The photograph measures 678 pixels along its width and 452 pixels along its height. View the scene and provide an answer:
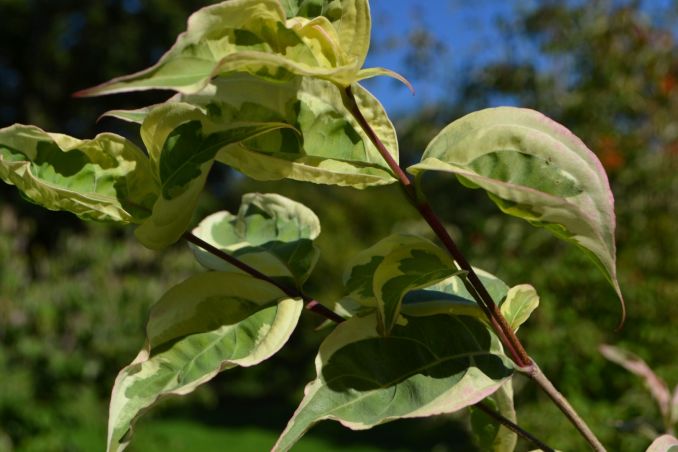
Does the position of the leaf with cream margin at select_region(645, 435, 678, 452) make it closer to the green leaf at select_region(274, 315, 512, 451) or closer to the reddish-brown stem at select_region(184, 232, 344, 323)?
the green leaf at select_region(274, 315, 512, 451)

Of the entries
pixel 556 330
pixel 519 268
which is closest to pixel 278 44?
pixel 556 330

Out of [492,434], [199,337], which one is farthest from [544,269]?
[199,337]

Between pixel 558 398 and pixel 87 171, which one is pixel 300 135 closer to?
pixel 87 171

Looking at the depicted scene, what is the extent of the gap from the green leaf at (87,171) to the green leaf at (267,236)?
0.34 feet

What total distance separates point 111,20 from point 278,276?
13332 millimetres

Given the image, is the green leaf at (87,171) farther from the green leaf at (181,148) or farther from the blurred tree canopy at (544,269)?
the blurred tree canopy at (544,269)

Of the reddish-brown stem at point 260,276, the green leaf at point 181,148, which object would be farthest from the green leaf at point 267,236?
the green leaf at point 181,148

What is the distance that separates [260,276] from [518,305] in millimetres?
202

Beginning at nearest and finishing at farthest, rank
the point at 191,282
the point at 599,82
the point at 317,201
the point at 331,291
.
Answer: the point at 191,282, the point at 599,82, the point at 331,291, the point at 317,201

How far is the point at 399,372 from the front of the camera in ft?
1.73

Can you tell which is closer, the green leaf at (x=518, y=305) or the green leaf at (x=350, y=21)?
the green leaf at (x=350, y=21)

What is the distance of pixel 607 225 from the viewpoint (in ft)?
1.48

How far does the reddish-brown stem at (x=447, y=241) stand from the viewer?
51 cm

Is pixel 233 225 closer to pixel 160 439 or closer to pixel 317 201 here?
pixel 160 439
